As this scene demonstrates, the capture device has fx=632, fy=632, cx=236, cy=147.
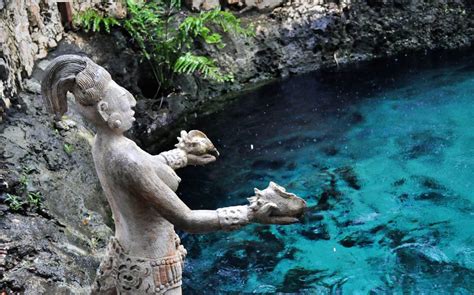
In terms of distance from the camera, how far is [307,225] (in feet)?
20.2

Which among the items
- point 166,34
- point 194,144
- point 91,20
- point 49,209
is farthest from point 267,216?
point 166,34

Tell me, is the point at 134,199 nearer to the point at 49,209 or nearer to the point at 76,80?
the point at 76,80

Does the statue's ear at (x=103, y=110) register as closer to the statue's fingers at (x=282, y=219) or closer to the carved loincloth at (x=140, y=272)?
the carved loincloth at (x=140, y=272)

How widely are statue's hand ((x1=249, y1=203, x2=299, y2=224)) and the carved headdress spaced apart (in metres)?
0.92

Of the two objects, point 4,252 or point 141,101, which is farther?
point 141,101

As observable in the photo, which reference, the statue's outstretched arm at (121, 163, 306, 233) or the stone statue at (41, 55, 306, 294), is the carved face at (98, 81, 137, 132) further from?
the statue's outstretched arm at (121, 163, 306, 233)

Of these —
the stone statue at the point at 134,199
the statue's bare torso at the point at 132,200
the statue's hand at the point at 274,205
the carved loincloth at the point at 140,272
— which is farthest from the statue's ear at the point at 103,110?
the statue's hand at the point at 274,205

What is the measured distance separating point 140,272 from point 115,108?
82 centimetres

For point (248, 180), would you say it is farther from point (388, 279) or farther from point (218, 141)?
point (388, 279)

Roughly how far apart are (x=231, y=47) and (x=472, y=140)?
400 centimetres

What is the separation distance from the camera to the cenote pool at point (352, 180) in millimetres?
5363

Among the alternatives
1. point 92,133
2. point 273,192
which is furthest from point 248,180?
point 273,192

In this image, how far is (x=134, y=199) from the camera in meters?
3.05

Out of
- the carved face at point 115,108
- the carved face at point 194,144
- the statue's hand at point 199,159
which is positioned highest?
the carved face at point 115,108
